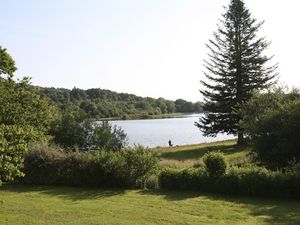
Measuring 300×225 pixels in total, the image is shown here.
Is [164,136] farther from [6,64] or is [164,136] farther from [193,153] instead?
[6,64]

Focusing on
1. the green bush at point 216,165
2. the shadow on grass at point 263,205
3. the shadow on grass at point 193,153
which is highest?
the green bush at point 216,165

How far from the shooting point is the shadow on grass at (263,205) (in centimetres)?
1325

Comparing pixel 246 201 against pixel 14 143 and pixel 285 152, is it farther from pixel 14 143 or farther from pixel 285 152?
pixel 14 143

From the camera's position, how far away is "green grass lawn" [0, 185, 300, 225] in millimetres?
13102

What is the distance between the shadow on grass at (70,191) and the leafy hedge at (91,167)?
619mm

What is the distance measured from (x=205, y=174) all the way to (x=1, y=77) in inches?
711

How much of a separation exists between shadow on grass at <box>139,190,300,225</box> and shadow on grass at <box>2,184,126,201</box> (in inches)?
61.5

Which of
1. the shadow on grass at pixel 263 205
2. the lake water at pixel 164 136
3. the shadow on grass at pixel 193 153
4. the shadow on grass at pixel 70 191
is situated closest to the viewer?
the shadow on grass at pixel 263 205

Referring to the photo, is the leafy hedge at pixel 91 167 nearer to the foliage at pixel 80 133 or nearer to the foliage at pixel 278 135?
the foliage at pixel 278 135

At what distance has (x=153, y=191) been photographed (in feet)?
61.1

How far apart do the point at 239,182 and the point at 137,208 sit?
4.72 metres

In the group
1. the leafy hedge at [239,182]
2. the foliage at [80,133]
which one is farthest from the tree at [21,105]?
the leafy hedge at [239,182]

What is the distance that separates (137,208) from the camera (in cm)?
1491

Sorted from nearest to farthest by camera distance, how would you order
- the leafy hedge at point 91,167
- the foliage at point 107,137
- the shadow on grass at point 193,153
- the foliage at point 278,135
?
1. the leafy hedge at point 91,167
2. the foliage at point 278,135
3. the foliage at point 107,137
4. the shadow on grass at point 193,153
